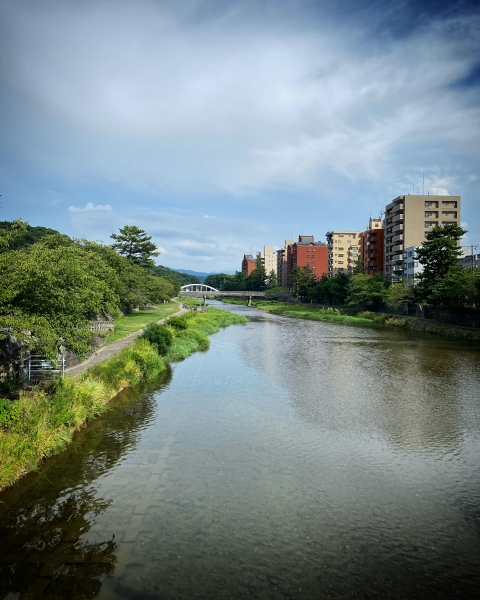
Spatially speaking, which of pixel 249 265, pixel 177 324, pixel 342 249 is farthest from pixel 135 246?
pixel 249 265

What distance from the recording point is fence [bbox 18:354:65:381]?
43.4 feet

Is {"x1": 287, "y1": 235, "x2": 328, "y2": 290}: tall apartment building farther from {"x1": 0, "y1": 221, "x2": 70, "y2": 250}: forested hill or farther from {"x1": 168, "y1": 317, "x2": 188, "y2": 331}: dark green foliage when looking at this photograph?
{"x1": 168, "y1": 317, "x2": 188, "y2": 331}: dark green foliage

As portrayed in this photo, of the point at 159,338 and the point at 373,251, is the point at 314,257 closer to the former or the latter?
the point at 373,251

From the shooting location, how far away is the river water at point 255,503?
637cm

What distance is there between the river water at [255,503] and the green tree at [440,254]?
96.9 ft

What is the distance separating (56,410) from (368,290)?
49.1m

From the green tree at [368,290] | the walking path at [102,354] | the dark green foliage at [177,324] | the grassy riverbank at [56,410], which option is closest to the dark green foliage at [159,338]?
the walking path at [102,354]

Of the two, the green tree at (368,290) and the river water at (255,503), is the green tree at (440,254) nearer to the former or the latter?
the green tree at (368,290)

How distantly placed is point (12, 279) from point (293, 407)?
10.1 m

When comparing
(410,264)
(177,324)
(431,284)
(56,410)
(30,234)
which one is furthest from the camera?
(30,234)

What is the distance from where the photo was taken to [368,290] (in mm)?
55062

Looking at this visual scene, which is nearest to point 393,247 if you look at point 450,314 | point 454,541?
point 450,314

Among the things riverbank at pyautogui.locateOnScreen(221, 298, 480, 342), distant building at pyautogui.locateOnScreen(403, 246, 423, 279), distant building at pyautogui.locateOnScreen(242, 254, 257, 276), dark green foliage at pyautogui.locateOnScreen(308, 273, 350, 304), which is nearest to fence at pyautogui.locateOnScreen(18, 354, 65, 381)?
riverbank at pyautogui.locateOnScreen(221, 298, 480, 342)

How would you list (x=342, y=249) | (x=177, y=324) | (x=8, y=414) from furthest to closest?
(x=342, y=249) → (x=177, y=324) → (x=8, y=414)
